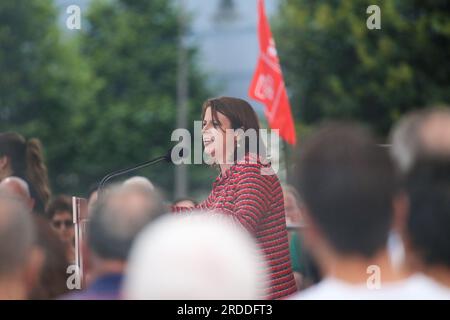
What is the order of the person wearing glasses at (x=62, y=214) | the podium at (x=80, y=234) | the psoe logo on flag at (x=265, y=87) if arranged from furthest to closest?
the psoe logo on flag at (x=265, y=87) → the person wearing glasses at (x=62, y=214) → the podium at (x=80, y=234)

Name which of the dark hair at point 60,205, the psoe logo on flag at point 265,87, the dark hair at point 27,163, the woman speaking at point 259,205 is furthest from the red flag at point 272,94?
the woman speaking at point 259,205

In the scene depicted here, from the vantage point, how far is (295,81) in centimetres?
2067

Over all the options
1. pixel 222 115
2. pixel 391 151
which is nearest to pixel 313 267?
pixel 222 115

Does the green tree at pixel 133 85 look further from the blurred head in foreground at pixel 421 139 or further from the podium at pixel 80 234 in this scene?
the blurred head in foreground at pixel 421 139

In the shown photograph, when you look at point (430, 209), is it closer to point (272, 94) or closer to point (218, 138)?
point (218, 138)

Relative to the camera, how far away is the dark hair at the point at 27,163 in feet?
15.6

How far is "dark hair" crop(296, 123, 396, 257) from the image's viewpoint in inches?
81.4

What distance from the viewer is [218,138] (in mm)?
3654

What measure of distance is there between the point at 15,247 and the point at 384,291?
96 cm

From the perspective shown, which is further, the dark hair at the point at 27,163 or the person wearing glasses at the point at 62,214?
the person wearing glasses at the point at 62,214

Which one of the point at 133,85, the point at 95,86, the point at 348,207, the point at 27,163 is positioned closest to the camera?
the point at 348,207

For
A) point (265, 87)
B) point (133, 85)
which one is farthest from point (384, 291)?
point (133, 85)

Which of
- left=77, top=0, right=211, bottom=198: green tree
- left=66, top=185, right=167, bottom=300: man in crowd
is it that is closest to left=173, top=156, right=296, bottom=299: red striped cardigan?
left=66, top=185, right=167, bottom=300: man in crowd

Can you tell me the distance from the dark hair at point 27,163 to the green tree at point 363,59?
566 inches
